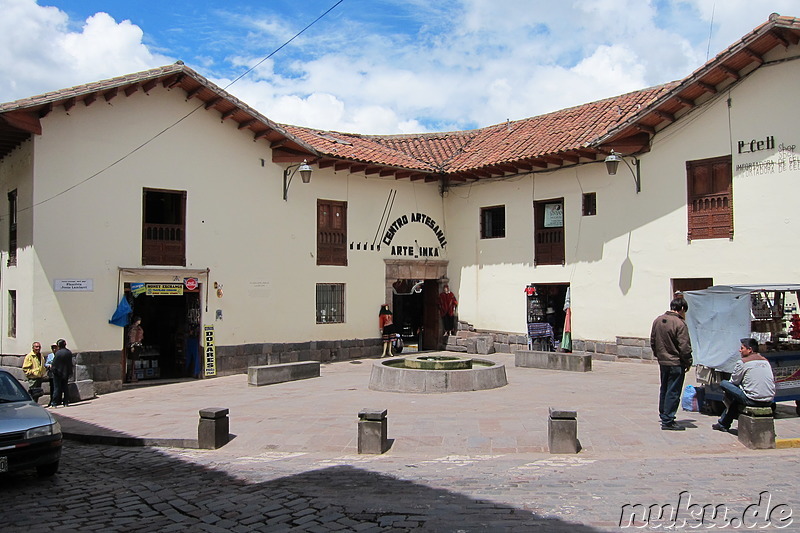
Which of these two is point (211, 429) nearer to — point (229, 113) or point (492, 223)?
point (229, 113)

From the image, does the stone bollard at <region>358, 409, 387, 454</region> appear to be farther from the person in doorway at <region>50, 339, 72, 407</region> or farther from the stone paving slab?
the person in doorway at <region>50, 339, 72, 407</region>

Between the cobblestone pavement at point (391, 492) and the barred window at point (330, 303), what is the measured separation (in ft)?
33.9

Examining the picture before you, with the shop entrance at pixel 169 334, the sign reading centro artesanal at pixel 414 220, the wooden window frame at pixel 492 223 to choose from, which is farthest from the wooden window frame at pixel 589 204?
the shop entrance at pixel 169 334

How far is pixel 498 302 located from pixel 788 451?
12.2 metres

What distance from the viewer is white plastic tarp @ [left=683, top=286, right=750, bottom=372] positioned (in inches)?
388

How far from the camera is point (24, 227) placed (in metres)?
14.9

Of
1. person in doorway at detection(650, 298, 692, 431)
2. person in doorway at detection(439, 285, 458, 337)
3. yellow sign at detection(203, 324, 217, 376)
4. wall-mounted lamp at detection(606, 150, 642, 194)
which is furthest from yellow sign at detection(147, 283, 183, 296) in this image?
person in doorway at detection(650, 298, 692, 431)

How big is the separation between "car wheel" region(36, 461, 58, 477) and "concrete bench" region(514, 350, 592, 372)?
11.6 m

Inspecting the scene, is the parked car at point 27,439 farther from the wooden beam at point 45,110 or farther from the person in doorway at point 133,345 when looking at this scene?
the wooden beam at point 45,110

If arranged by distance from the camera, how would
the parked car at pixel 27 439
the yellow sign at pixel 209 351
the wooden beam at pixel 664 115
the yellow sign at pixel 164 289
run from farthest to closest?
the yellow sign at pixel 209 351 < the wooden beam at pixel 664 115 < the yellow sign at pixel 164 289 < the parked car at pixel 27 439

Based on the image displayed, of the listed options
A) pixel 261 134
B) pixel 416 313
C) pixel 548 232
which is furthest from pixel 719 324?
pixel 416 313

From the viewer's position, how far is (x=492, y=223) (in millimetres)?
20797

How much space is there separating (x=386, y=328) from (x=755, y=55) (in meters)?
11.9

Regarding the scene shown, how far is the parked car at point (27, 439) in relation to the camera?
23.4 feet
